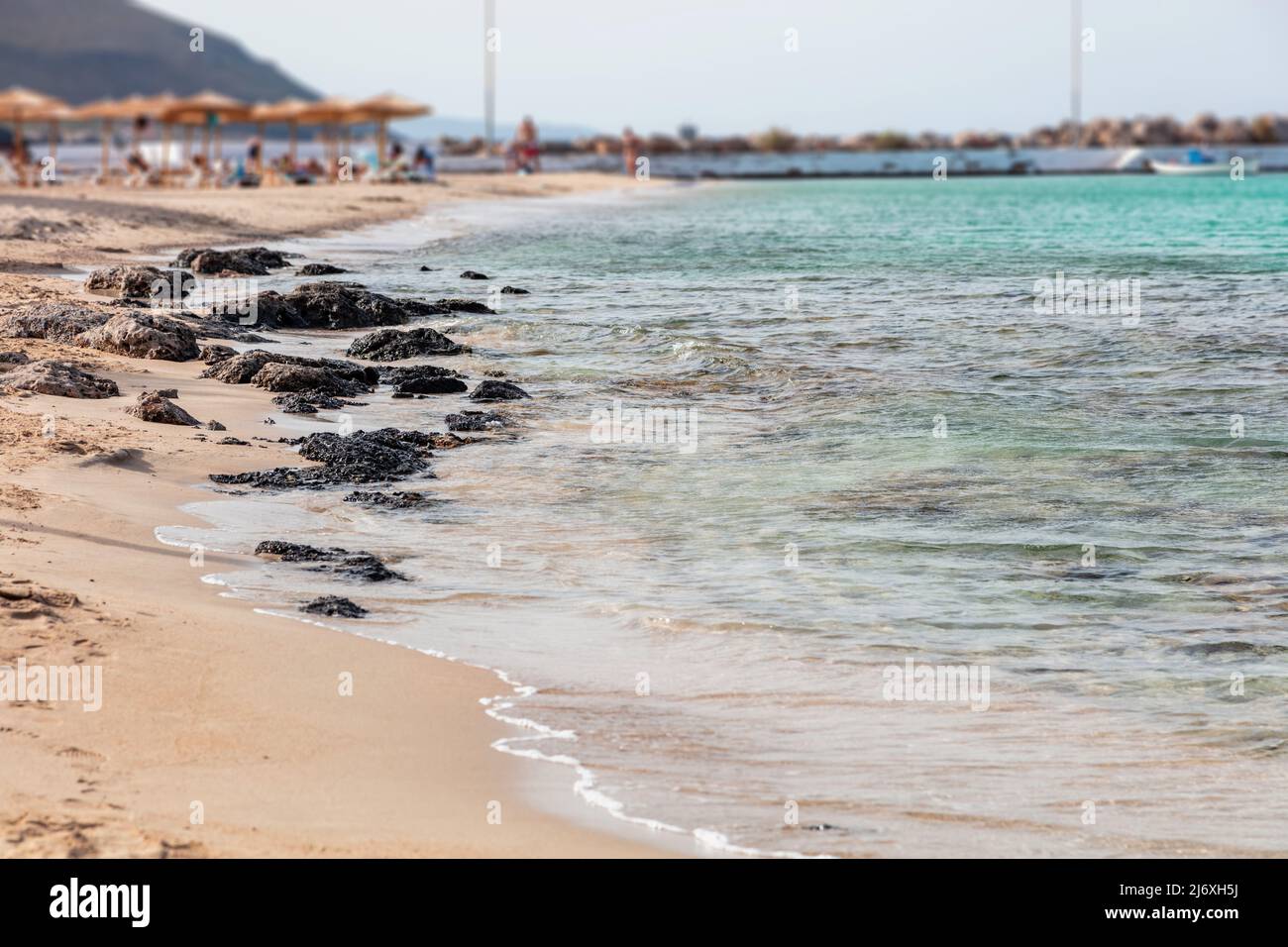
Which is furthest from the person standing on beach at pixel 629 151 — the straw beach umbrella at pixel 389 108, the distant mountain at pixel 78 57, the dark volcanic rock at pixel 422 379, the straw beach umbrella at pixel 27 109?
the distant mountain at pixel 78 57

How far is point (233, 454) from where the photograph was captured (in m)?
8.96

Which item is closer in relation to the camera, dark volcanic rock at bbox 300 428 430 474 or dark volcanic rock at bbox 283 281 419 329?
dark volcanic rock at bbox 300 428 430 474

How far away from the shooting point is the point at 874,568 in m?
7.27

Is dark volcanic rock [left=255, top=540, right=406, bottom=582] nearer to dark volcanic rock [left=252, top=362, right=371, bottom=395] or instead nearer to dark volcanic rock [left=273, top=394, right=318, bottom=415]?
dark volcanic rock [left=273, top=394, right=318, bottom=415]

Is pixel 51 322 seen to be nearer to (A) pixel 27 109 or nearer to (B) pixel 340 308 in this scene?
(B) pixel 340 308

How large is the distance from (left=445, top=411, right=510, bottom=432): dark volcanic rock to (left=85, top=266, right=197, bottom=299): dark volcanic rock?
638 centimetres

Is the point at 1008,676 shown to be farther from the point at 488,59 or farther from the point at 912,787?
the point at 488,59

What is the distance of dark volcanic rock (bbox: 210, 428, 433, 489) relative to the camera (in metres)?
8.48

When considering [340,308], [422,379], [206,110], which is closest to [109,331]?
[422,379]

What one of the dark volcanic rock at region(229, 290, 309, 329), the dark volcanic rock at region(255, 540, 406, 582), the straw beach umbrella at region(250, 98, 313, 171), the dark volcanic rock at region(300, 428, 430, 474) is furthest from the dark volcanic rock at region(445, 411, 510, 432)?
the straw beach umbrella at region(250, 98, 313, 171)

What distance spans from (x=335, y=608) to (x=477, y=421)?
189 inches

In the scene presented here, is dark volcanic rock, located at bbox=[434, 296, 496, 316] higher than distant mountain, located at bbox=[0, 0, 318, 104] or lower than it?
lower

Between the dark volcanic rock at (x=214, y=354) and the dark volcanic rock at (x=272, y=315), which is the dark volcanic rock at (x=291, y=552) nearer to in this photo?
the dark volcanic rock at (x=214, y=354)
